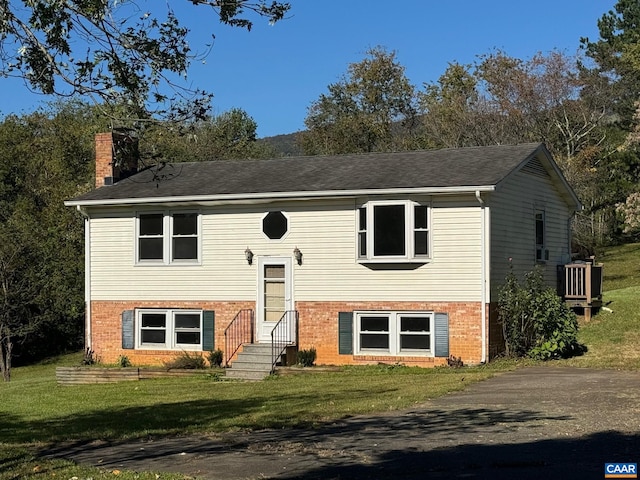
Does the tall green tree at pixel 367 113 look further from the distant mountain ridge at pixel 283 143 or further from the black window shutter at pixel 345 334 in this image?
the black window shutter at pixel 345 334

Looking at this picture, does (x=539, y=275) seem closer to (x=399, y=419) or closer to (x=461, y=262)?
(x=461, y=262)

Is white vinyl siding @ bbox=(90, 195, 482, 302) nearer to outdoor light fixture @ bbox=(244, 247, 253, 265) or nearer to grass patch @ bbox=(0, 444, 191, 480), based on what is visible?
outdoor light fixture @ bbox=(244, 247, 253, 265)

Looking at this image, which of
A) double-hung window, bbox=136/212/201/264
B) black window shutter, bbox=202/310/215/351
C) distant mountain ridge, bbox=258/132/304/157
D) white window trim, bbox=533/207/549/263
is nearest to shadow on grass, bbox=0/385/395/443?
black window shutter, bbox=202/310/215/351

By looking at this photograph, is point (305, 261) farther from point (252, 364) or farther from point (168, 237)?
point (168, 237)

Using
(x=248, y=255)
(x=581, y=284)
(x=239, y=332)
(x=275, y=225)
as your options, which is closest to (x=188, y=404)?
(x=239, y=332)

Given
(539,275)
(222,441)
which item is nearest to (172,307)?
(539,275)

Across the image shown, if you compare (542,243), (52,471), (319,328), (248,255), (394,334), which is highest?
(542,243)

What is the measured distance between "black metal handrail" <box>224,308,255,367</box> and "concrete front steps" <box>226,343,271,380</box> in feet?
2.48

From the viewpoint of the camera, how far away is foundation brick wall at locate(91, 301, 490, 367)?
23.7 m

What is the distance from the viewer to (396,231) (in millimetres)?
24297

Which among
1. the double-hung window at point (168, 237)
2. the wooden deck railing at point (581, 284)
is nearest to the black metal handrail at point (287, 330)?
the double-hung window at point (168, 237)

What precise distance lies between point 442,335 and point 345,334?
2.70 metres

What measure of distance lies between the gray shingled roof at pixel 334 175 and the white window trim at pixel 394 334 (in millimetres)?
3396

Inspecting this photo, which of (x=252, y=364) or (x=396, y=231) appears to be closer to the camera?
(x=252, y=364)
